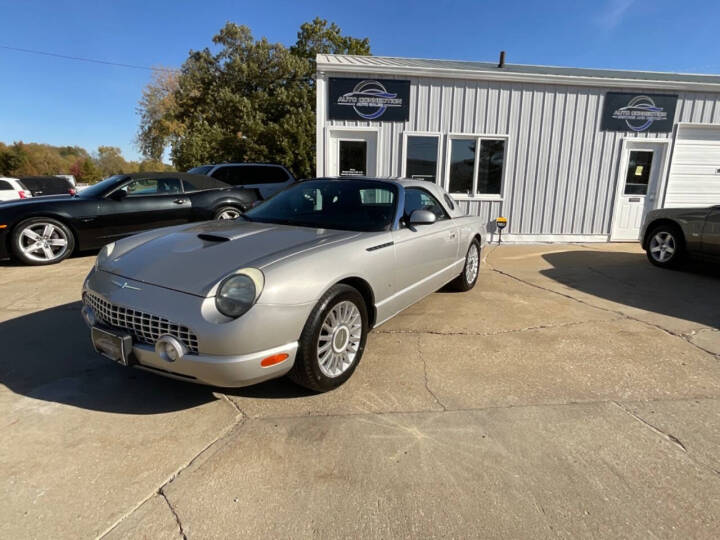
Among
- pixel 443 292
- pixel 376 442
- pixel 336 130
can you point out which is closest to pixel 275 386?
pixel 376 442

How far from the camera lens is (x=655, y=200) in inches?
363

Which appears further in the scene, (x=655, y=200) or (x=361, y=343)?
(x=655, y=200)

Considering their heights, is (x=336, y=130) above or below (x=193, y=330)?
above

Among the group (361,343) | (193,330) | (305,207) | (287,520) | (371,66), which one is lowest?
(287,520)

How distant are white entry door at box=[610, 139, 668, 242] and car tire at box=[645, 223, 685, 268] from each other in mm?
2515

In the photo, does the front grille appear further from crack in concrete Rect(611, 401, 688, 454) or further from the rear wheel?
the rear wheel

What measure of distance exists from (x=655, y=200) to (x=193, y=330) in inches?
416

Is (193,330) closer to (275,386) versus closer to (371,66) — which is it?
(275,386)

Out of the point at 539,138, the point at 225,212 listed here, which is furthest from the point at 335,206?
the point at 539,138

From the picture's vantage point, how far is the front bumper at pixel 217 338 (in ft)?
7.08

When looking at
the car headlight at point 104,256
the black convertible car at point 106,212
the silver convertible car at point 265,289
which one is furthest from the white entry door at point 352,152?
the car headlight at point 104,256

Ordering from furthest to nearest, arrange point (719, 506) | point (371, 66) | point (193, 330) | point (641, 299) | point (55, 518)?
point (371, 66)
point (641, 299)
point (193, 330)
point (719, 506)
point (55, 518)

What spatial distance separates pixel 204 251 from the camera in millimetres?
2676

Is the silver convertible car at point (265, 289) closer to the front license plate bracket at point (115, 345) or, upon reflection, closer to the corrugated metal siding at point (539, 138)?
the front license plate bracket at point (115, 345)
